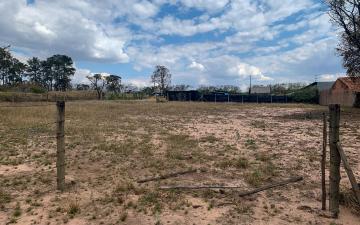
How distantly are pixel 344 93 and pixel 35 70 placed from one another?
223ft

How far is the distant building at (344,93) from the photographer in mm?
43469

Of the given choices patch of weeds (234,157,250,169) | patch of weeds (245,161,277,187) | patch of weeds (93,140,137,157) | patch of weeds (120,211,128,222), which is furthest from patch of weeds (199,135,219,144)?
patch of weeds (120,211,128,222)

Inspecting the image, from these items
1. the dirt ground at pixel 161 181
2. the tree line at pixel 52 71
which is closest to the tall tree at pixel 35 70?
the tree line at pixel 52 71

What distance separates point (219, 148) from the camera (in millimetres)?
12203

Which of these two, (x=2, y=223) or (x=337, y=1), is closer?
(x=2, y=223)

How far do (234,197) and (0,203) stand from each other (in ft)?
13.5

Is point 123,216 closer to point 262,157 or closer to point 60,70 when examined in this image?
point 262,157

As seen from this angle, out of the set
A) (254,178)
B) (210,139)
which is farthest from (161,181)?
(210,139)

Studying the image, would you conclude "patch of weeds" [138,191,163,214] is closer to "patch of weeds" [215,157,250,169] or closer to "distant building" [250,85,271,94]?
"patch of weeds" [215,157,250,169]

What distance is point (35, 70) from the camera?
87438 mm

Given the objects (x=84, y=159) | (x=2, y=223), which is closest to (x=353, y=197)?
(x=2, y=223)

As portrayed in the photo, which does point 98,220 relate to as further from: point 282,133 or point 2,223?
point 282,133

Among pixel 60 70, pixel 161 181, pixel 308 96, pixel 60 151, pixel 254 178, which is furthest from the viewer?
Answer: pixel 60 70

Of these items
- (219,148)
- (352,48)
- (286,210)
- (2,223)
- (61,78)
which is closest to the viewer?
(2,223)
